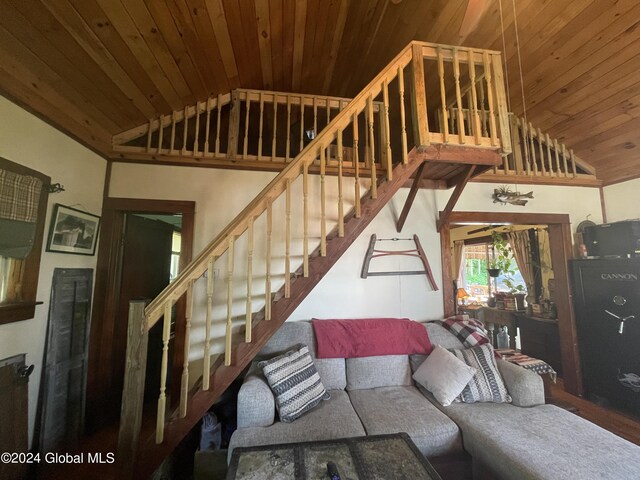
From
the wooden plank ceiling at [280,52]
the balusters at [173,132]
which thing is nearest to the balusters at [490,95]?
the wooden plank ceiling at [280,52]

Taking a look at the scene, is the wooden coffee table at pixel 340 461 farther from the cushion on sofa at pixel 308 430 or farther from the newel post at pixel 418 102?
the newel post at pixel 418 102

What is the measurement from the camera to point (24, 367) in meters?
1.79

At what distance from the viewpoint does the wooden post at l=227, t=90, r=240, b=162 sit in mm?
2734

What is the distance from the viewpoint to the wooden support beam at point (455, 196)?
8.00 ft

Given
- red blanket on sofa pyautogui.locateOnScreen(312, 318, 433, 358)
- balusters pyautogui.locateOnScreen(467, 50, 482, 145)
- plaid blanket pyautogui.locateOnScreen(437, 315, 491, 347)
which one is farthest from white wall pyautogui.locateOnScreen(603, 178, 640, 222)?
red blanket on sofa pyautogui.locateOnScreen(312, 318, 433, 358)

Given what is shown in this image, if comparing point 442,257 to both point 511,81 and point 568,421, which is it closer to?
point 568,421

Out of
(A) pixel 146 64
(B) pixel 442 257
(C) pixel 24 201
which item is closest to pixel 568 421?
(B) pixel 442 257

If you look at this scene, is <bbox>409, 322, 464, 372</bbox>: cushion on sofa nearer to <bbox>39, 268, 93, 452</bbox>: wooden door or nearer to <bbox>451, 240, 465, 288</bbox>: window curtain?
<bbox>39, 268, 93, 452</bbox>: wooden door

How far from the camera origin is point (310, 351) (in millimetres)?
2346

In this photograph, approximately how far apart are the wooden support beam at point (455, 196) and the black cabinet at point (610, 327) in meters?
1.65

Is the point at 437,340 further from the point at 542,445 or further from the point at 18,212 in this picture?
the point at 18,212

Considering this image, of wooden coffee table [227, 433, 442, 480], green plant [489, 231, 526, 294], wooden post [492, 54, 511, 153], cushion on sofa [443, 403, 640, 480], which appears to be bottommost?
cushion on sofa [443, 403, 640, 480]

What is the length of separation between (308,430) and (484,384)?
138 cm

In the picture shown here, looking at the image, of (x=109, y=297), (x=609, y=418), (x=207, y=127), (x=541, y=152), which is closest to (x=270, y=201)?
(x=207, y=127)
